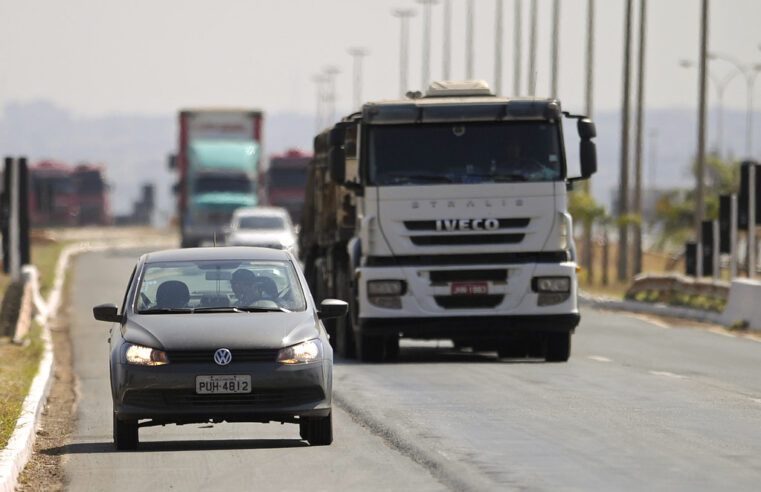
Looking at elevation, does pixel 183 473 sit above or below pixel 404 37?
below

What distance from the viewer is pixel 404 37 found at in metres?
101

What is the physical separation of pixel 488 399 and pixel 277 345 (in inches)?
187

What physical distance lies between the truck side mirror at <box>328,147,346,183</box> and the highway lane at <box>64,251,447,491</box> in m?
5.09

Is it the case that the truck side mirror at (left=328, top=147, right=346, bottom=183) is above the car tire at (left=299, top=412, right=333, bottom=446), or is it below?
above

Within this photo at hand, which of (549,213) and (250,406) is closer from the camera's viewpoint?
(250,406)

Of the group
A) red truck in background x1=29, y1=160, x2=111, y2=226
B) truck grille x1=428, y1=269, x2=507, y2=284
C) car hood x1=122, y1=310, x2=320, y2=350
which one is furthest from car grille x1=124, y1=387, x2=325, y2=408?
red truck in background x1=29, y1=160, x2=111, y2=226

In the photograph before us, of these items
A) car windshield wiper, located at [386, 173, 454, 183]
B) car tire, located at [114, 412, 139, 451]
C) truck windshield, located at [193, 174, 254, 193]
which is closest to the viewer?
car tire, located at [114, 412, 139, 451]

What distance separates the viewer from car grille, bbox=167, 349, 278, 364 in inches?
Answer: 518

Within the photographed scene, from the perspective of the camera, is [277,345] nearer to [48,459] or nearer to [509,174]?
[48,459]

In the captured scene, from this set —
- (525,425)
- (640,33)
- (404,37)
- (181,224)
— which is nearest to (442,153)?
(525,425)

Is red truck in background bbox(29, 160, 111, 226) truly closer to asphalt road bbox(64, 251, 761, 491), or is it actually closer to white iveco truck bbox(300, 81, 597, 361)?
white iveco truck bbox(300, 81, 597, 361)

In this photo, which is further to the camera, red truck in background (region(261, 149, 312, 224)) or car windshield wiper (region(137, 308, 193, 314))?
red truck in background (region(261, 149, 312, 224))

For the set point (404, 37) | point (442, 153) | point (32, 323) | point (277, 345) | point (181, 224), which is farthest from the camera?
point (404, 37)

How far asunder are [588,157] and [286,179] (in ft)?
157
